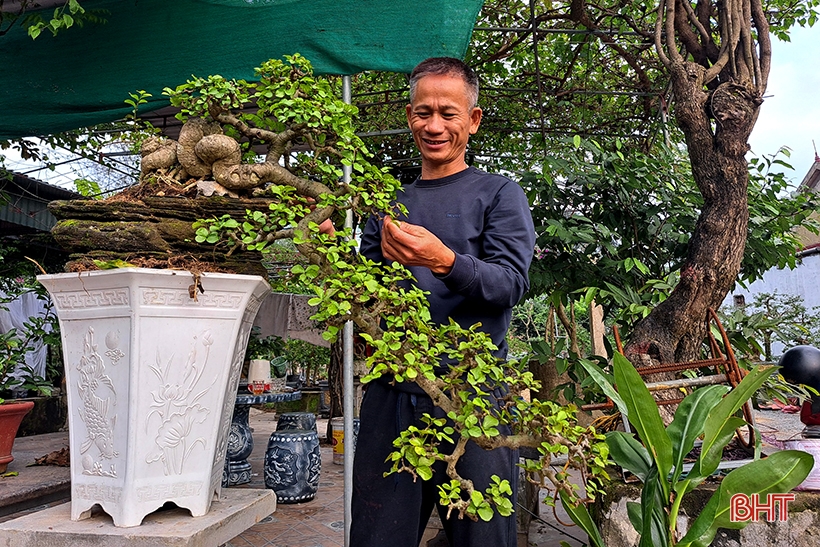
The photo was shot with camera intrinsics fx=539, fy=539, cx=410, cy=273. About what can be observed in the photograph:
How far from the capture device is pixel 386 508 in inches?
42.6

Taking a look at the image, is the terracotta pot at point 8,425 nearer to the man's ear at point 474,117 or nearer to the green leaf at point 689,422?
the man's ear at point 474,117

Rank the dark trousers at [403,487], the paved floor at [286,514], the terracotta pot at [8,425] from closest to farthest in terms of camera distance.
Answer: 1. the dark trousers at [403,487]
2. the paved floor at [286,514]
3. the terracotta pot at [8,425]

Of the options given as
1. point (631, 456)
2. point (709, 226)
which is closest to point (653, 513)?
point (631, 456)

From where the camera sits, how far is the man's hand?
0.93 metres

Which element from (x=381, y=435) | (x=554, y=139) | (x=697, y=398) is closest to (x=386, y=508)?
(x=381, y=435)

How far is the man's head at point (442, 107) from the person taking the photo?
1.18 m

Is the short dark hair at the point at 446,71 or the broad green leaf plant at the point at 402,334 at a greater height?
the short dark hair at the point at 446,71

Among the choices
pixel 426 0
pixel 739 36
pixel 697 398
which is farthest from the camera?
pixel 739 36

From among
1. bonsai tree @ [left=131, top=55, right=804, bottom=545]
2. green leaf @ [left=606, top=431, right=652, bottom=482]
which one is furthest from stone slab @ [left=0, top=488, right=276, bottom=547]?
green leaf @ [left=606, top=431, right=652, bottom=482]

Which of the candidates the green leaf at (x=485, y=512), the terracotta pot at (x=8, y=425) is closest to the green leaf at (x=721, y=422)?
the green leaf at (x=485, y=512)

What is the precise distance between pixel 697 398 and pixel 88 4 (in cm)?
285

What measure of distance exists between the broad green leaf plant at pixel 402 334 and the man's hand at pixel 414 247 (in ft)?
0.13

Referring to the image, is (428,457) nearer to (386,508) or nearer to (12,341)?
(386,508)

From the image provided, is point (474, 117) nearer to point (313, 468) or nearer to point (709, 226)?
point (709, 226)
